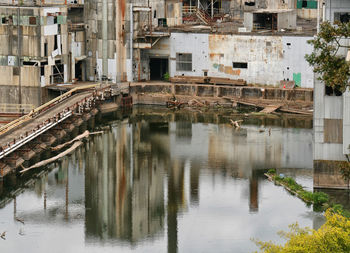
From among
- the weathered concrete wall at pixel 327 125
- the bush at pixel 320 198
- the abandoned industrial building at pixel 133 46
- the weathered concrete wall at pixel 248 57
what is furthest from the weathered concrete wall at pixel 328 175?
the weathered concrete wall at pixel 248 57

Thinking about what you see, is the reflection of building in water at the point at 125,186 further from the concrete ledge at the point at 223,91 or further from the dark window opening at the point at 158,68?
the dark window opening at the point at 158,68

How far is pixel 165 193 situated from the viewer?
5478 cm

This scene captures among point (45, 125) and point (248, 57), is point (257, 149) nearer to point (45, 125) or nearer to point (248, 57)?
point (45, 125)

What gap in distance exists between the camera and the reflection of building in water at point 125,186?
49.4m

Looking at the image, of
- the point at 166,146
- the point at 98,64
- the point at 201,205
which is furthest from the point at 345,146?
the point at 98,64

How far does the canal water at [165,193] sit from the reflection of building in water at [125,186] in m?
0.06

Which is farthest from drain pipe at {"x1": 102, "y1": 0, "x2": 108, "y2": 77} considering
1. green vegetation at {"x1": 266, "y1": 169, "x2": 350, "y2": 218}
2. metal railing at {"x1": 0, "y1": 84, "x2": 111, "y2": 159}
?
green vegetation at {"x1": 266, "y1": 169, "x2": 350, "y2": 218}

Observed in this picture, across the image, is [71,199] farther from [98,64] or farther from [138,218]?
[98,64]

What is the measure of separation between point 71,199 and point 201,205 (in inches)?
257

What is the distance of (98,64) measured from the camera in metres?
82.1

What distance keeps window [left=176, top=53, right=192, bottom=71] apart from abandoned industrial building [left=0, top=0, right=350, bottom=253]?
0.08 metres

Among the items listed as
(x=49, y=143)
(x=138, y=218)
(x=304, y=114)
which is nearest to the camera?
(x=138, y=218)

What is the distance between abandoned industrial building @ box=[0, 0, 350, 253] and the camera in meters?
49.8

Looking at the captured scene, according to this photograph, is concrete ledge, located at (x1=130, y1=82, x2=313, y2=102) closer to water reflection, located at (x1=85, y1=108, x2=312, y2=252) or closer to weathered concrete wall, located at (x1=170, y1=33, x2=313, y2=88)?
weathered concrete wall, located at (x1=170, y1=33, x2=313, y2=88)
